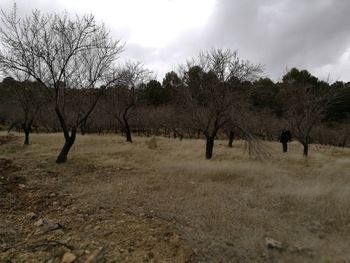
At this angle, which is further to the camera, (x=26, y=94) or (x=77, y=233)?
(x=26, y=94)

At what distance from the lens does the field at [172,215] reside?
16.2 ft

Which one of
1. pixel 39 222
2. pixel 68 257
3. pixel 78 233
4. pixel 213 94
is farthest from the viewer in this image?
pixel 213 94

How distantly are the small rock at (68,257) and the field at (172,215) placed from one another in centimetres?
7

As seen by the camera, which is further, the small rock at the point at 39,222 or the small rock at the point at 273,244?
the small rock at the point at 39,222

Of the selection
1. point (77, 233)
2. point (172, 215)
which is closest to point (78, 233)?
point (77, 233)

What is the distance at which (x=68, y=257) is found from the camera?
4625 millimetres

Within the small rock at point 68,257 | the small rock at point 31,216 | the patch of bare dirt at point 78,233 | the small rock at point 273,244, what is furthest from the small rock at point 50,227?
the small rock at point 273,244

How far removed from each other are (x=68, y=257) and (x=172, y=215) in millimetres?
2429

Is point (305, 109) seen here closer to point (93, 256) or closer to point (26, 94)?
point (93, 256)

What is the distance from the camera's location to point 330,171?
12.9 m

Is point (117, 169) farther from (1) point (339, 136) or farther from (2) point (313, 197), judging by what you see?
(1) point (339, 136)

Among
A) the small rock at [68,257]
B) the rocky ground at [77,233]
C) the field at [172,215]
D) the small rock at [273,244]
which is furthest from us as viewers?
the small rock at [273,244]

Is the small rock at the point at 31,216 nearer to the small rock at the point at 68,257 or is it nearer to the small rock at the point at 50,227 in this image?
the small rock at the point at 50,227

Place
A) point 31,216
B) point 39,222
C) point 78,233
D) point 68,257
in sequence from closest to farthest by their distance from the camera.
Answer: point 68,257, point 78,233, point 39,222, point 31,216
